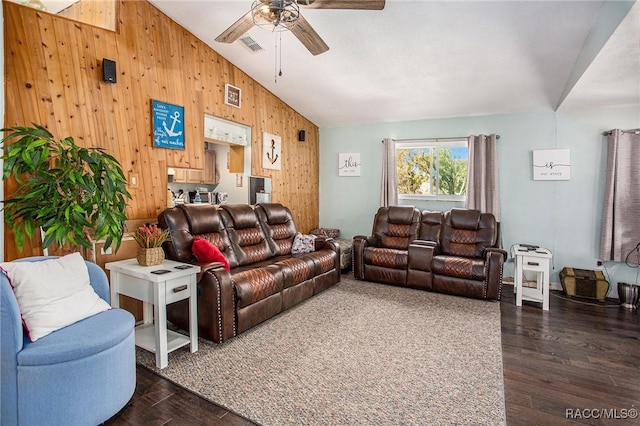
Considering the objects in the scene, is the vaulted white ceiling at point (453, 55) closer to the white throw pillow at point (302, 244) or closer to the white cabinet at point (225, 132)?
the white cabinet at point (225, 132)

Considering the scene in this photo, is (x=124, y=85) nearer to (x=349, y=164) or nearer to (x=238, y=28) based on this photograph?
(x=238, y=28)

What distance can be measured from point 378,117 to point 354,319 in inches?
138

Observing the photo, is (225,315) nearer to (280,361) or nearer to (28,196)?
(280,361)

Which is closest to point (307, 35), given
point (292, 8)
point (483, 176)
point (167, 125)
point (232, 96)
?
point (292, 8)

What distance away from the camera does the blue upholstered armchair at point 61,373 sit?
5.15ft

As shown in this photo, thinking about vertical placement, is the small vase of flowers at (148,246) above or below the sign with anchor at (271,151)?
below

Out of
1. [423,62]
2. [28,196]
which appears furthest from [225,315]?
[423,62]

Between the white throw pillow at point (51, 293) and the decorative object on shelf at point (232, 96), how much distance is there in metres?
2.76

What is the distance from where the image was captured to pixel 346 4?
2309mm

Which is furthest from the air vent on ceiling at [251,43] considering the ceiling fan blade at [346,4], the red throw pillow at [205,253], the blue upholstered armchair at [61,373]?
the blue upholstered armchair at [61,373]

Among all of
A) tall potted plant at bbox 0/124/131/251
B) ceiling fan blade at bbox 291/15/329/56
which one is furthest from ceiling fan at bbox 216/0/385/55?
tall potted plant at bbox 0/124/131/251

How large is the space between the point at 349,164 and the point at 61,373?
501 centimetres

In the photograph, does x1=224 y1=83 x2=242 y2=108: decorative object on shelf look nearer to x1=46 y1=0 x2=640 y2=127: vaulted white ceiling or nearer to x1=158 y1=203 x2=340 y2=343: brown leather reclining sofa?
x1=46 y1=0 x2=640 y2=127: vaulted white ceiling

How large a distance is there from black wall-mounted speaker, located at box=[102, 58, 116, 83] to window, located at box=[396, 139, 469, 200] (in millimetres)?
4116
